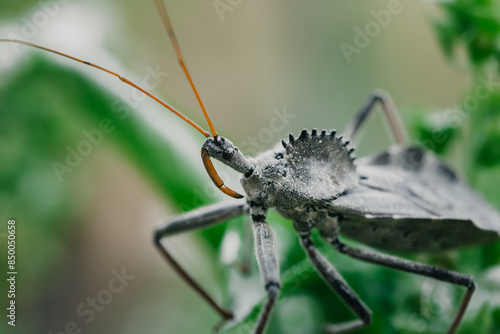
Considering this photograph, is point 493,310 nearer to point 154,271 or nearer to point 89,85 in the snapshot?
point 89,85

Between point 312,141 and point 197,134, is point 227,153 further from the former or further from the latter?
point 197,134

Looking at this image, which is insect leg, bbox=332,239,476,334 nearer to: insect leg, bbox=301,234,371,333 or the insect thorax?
insect leg, bbox=301,234,371,333

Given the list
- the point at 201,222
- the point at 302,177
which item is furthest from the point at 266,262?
the point at 201,222

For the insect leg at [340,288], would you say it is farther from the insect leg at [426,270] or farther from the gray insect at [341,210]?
the insect leg at [426,270]

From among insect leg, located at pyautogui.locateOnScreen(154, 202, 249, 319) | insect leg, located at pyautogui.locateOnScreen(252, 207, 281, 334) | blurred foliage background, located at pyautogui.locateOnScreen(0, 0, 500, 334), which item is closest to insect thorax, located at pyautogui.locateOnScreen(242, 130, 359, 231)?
insect leg, located at pyautogui.locateOnScreen(252, 207, 281, 334)

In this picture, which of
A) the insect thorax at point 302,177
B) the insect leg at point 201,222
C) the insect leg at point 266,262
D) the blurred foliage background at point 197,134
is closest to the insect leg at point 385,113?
the blurred foliage background at point 197,134
